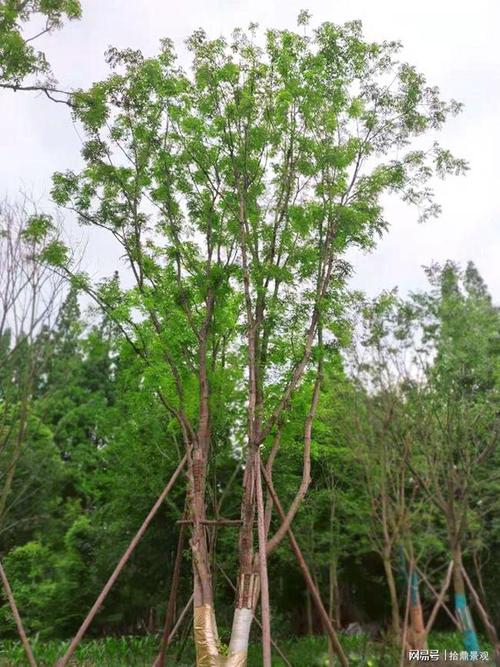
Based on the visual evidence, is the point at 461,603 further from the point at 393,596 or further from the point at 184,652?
the point at 184,652

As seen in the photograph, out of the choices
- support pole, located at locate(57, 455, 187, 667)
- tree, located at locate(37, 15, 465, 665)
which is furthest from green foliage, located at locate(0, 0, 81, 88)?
support pole, located at locate(57, 455, 187, 667)

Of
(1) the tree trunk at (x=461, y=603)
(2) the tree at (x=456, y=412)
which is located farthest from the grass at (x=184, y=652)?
(2) the tree at (x=456, y=412)

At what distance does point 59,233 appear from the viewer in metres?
8.42

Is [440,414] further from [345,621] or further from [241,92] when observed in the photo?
[345,621]

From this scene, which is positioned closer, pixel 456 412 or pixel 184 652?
pixel 456 412

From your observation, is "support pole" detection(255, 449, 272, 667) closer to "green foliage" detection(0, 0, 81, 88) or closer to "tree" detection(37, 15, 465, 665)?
"tree" detection(37, 15, 465, 665)

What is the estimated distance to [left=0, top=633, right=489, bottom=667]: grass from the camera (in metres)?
10.3

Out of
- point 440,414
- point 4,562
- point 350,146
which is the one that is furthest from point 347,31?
point 4,562

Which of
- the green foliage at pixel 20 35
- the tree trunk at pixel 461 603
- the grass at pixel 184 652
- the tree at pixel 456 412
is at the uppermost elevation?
the green foliage at pixel 20 35

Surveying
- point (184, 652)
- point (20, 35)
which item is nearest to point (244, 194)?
point (20, 35)

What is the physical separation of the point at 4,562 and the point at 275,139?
11.8 m

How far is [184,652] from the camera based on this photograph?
12.0 m

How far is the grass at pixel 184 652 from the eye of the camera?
1032cm

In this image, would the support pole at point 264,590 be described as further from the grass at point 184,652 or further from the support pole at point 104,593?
the grass at point 184,652
